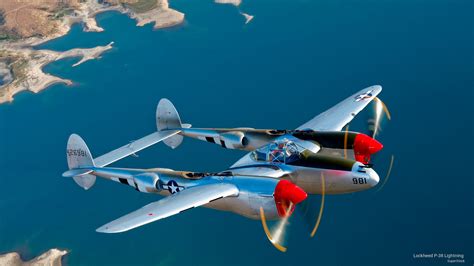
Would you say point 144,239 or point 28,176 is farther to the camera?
point 28,176

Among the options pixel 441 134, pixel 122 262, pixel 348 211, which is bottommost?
pixel 122 262

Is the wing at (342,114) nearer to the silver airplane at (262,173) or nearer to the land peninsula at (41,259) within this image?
the silver airplane at (262,173)

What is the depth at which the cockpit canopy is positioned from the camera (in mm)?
44188

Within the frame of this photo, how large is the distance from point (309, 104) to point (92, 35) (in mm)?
45113

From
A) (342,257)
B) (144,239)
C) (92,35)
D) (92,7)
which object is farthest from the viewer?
(92,7)

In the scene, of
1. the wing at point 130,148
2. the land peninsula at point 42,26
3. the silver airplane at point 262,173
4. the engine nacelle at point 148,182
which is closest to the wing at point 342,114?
the silver airplane at point 262,173

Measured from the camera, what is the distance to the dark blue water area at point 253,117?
52.1 meters

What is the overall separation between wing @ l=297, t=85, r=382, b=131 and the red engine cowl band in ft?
44.8

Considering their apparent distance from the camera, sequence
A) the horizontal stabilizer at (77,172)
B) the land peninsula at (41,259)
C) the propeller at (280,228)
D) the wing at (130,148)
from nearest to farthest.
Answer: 1. the propeller at (280,228)
2. the horizontal stabilizer at (77,172)
3. the wing at (130,148)
4. the land peninsula at (41,259)

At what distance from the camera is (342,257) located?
164 feet

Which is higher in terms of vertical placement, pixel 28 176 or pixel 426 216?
pixel 426 216

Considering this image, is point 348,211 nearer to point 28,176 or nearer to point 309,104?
point 309,104

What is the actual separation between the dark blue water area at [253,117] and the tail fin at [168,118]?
5.81 metres

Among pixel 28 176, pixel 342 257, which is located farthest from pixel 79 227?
pixel 342 257
